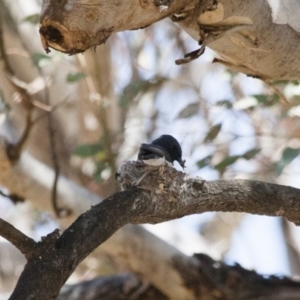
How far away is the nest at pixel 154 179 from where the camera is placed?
882 millimetres

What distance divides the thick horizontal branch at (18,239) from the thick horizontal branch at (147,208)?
14 millimetres

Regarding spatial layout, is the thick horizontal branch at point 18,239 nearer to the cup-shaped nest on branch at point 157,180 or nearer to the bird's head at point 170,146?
the cup-shaped nest on branch at point 157,180

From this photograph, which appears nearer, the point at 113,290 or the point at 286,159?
the point at 286,159

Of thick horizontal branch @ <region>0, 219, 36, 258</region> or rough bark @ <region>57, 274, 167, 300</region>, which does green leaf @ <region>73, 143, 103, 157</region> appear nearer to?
rough bark @ <region>57, 274, 167, 300</region>

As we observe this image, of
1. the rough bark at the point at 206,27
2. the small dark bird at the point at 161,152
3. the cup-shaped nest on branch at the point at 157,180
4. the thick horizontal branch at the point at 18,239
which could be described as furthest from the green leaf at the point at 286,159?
the thick horizontal branch at the point at 18,239

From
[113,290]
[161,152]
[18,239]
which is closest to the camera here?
[18,239]

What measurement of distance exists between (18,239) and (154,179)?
0.24m

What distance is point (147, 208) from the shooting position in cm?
85

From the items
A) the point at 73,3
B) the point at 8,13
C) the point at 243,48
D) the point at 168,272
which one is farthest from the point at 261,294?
the point at 8,13

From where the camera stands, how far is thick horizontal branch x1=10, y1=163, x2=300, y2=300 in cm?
66

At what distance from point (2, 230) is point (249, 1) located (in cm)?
51

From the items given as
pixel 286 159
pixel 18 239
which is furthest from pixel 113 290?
pixel 18 239

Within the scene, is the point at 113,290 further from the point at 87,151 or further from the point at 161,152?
the point at 161,152

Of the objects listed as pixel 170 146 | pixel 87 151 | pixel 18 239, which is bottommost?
pixel 87 151
